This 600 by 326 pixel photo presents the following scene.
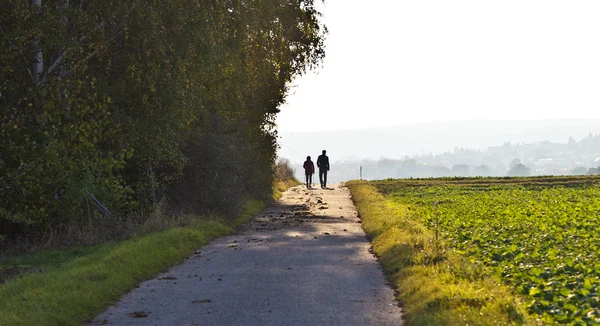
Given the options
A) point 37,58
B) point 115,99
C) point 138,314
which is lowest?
point 138,314

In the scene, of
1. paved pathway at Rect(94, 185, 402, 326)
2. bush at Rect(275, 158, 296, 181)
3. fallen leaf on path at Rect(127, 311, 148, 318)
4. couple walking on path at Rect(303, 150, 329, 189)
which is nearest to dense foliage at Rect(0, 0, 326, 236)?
paved pathway at Rect(94, 185, 402, 326)

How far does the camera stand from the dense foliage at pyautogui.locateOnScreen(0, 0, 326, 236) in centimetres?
1822

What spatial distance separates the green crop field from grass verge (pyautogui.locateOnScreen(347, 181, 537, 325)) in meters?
0.41

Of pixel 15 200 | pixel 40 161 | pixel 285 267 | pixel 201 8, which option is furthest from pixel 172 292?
pixel 201 8

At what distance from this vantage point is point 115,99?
20.6 m

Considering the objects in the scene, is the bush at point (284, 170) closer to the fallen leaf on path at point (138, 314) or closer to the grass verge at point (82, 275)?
the grass verge at point (82, 275)

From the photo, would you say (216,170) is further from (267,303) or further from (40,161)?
(267,303)

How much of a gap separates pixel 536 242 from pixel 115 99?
35.4ft

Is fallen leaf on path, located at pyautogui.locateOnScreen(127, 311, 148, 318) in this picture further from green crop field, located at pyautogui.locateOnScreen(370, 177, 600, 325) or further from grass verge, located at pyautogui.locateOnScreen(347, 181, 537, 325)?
green crop field, located at pyautogui.locateOnScreen(370, 177, 600, 325)

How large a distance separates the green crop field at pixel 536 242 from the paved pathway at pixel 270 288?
2.04 m

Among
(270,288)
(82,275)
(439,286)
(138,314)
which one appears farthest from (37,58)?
(439,286)

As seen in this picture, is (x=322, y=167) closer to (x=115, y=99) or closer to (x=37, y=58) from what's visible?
(x=115, y=99)

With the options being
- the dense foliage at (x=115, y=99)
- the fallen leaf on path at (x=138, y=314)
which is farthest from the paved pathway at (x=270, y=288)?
the dense foliage at (x=115, y=99)

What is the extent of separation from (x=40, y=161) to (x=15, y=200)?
1907mm
